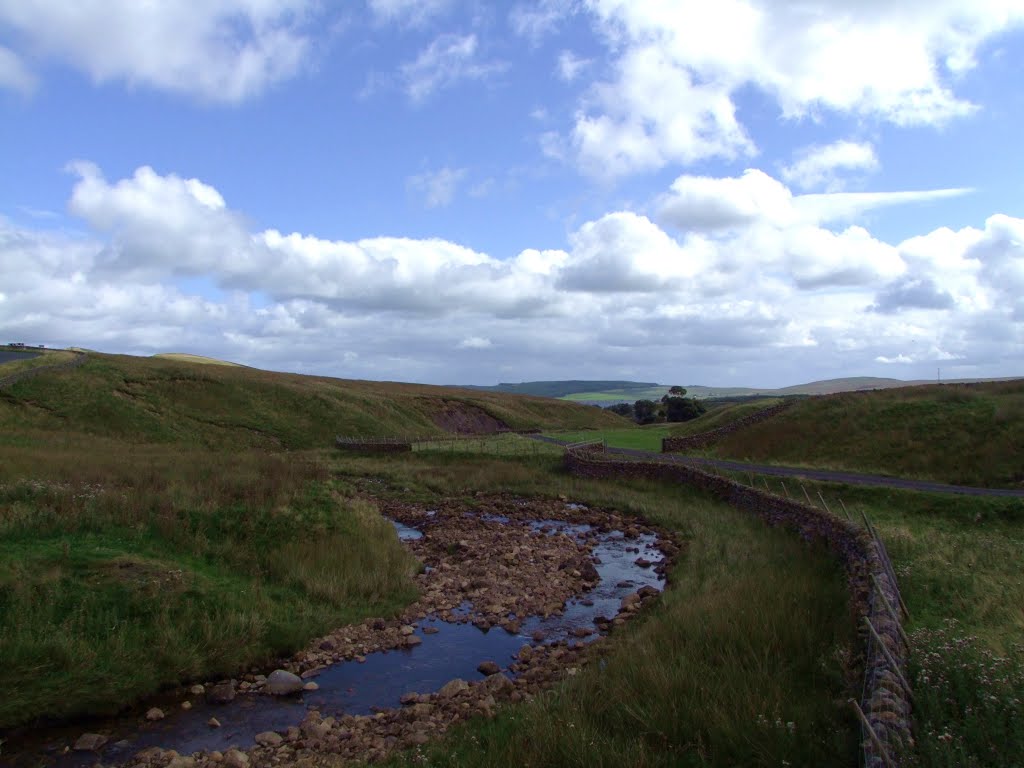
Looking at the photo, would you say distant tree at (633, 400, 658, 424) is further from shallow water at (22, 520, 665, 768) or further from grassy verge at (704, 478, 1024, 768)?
shallow water at (22, 520, 665, 768)

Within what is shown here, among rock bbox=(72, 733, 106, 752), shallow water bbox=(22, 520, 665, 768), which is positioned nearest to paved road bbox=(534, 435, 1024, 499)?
shallow water bbox=(22, 520, 665, 768)

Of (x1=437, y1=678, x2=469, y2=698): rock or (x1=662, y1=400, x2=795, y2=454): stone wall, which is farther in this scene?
(x1=662, y1=400, x2=795, y2=454): stone wall

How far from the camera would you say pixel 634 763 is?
6496 mm

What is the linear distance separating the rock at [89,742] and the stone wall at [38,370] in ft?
160

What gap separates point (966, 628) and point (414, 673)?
8.58 meters

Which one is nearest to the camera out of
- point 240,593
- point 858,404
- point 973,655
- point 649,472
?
point 973,655

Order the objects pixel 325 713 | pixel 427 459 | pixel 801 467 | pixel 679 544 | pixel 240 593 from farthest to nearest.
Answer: pixel 427 459
pixel 801 467
pixel 679 544
pixel 240 593
pixel 325 713

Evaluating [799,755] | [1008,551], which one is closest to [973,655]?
[799,755]

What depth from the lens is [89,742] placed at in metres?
8.96

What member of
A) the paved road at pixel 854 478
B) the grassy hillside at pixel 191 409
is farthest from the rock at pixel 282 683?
the grassy hillside at pixel 191 409

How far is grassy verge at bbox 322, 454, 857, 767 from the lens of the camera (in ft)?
22.0

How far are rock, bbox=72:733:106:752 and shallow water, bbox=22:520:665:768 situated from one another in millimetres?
139

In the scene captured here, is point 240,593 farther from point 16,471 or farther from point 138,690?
point 16,471

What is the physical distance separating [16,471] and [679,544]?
20100mm
